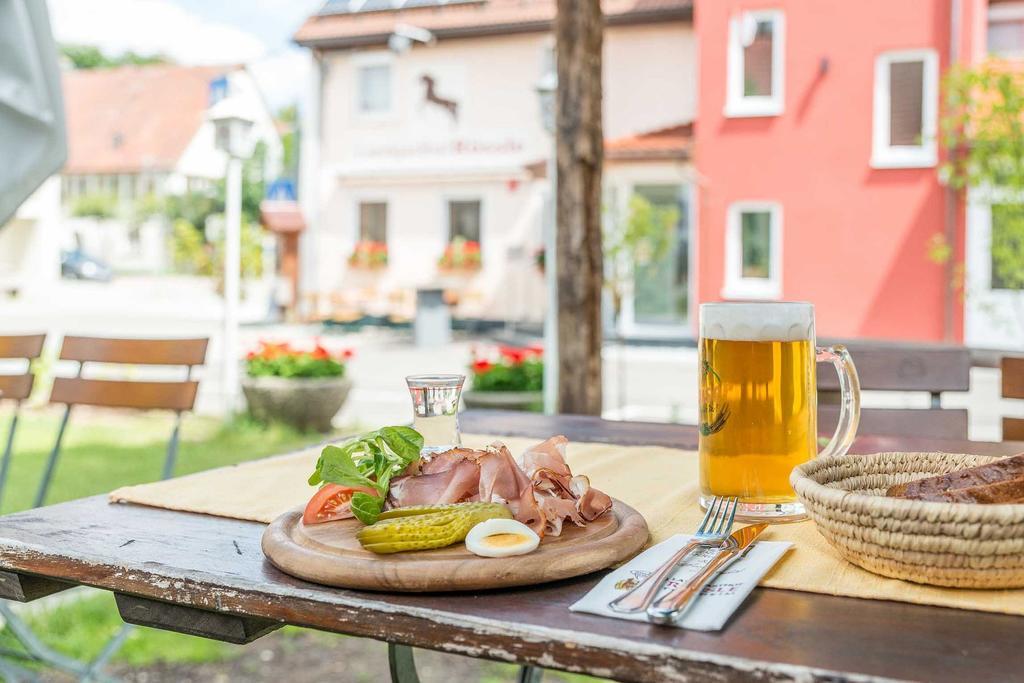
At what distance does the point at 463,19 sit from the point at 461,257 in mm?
3943

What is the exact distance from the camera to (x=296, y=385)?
710 centimetres

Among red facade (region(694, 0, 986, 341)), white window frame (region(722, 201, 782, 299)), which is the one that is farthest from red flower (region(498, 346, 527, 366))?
white window frame (region(722, 201, 782, 299))

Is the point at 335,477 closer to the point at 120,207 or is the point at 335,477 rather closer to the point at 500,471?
the point at 500,471

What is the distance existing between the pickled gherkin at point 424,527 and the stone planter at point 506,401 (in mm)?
4908

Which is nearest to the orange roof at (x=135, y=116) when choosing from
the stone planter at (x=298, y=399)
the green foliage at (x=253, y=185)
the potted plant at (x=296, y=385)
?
the green foliage at (x=253, y=185)

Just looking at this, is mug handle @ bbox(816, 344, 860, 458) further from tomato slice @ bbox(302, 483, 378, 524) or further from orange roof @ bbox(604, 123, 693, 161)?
orange roof @ bbox(604, 123, 693, 161)

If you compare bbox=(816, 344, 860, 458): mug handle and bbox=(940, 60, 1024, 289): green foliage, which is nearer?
bbox=(816, 344, 860, 458): mug handle

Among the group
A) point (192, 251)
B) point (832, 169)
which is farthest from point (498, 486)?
point (192, 251)

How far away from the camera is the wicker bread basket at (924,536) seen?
0.88 meters

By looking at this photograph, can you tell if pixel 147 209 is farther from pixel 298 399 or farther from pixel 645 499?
pixel 645 499

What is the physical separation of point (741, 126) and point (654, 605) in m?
14.6

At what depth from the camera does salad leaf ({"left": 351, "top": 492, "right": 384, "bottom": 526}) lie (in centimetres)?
103

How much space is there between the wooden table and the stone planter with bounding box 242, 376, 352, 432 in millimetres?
5944

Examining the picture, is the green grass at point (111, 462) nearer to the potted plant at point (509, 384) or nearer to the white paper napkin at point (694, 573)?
the potted plant at point (509, 384)
